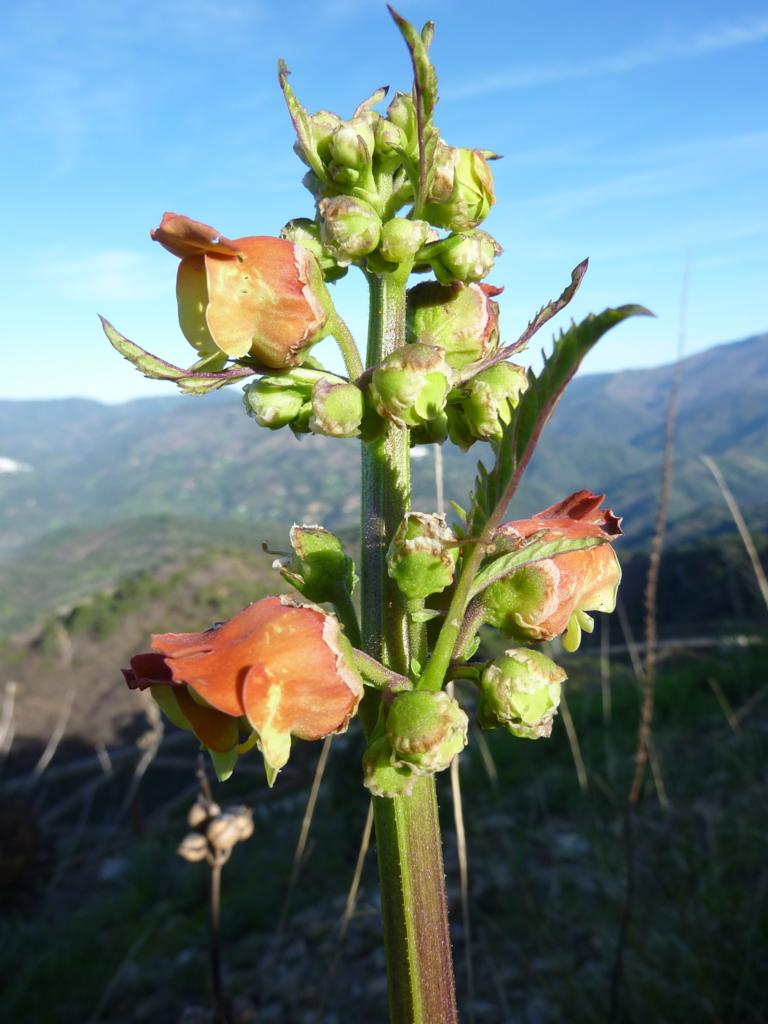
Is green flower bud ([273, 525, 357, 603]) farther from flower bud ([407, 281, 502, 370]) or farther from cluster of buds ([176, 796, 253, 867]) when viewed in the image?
cluster of buds ([176, 796, 253, 867])

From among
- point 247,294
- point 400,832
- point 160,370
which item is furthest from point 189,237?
point 400,832

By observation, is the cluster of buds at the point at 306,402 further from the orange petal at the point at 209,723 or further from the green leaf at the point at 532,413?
the orange petal at the point at 209,723

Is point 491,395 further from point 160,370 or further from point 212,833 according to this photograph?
point 212,833

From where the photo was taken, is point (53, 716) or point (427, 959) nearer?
point (427, 959)

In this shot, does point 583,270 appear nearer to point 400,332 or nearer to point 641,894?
point 400,332

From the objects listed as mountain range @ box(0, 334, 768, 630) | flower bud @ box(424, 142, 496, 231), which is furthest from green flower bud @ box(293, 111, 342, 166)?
mountain range @ box(0, 334, 768, 630)

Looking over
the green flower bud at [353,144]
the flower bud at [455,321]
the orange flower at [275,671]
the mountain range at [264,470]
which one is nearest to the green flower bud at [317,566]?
Result: the orange flower at [275,671]

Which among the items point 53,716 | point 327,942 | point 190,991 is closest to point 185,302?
point 327,942
